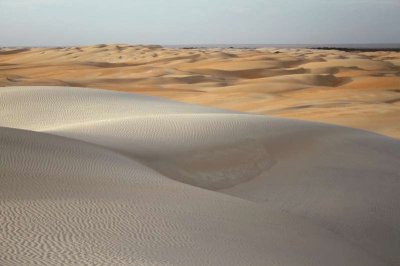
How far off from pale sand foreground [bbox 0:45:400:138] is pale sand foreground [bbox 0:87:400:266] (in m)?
4.62

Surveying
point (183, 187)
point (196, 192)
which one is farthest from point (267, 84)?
point (196, 192)

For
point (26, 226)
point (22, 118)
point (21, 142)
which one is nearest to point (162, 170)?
point (21, 142)

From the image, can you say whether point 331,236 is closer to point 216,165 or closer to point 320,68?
point 216,165

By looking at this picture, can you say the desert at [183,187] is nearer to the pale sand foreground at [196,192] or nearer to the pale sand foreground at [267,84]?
the pale sand foreground at [196,192]

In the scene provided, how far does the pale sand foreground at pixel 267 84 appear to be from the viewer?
12291 mm

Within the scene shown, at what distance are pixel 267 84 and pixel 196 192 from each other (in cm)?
1670

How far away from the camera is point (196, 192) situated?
3746 mm

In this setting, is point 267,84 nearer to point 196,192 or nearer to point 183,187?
point 183,187

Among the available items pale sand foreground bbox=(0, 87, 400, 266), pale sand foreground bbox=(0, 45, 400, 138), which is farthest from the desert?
pale sand foreground bbox=(0, 45, 400, 138)

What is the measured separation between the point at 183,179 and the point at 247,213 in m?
1.26

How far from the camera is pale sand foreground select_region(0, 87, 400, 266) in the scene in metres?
2.44

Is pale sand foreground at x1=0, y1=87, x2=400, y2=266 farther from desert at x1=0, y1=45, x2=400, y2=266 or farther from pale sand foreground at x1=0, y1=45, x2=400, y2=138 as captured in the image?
pale sand foreground at x1=0, y1=45, x2=400, y2=138

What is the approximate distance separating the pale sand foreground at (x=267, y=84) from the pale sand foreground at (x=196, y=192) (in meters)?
4.62

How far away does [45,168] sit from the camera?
363 centimetres
